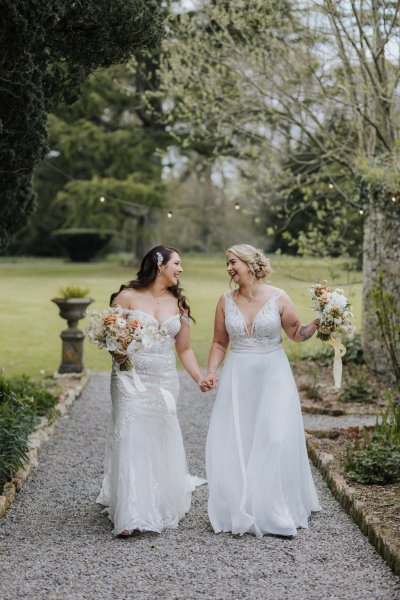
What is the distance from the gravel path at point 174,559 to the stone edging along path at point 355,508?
0.05m

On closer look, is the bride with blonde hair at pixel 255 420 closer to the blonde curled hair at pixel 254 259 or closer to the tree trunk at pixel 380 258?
the blonde curled hair at pixel 254 259

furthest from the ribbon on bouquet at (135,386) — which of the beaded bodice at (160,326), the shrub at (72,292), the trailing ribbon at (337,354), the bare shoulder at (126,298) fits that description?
the shrub at (72,292)

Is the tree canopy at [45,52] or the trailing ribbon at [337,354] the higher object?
the tree canopy at [45,52]

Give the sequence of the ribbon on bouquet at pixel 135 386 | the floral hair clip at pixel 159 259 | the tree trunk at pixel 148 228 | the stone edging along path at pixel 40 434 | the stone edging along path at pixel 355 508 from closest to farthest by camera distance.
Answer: the stone edging along path at pixel 355 508
the ribbon on bouquet at pixel 135 386
the floral hair clip at pixel 159 259
the stone edging along path at pixel 40 434
the tree trunk at pixel 148 228

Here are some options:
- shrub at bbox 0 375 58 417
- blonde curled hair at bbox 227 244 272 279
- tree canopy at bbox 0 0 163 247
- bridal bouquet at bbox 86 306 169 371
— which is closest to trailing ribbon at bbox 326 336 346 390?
blonde curled hair at bbox 227 244 272 279

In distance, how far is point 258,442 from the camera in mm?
4633

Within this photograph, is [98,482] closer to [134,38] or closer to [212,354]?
[212,354]

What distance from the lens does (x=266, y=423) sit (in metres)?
4.64

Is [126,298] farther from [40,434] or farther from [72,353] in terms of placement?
[72,353]

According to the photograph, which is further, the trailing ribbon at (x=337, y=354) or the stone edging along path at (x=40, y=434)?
the stone edging along path at (x=40, y=434)

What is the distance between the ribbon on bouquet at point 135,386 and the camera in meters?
4.68

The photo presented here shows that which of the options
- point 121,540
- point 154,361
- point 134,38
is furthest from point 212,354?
point 134,38

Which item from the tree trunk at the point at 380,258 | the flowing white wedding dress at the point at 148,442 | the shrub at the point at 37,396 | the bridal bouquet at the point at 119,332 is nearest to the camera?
the bridal bouquet at the point at 119,332

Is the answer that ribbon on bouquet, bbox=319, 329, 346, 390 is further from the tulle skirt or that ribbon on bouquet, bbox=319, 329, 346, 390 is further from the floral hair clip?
the floral hair clip
